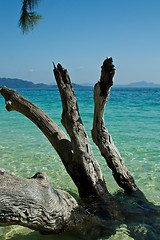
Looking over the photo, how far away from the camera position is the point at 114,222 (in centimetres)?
298

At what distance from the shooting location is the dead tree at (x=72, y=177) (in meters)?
2.36

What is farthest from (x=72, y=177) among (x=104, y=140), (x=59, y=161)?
(x=59, y=161)

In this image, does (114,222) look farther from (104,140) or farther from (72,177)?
(104,140)

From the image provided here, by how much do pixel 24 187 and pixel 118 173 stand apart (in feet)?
5.36

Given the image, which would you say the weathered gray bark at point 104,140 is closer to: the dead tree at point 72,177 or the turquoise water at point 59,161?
the dead tree at point 72,177

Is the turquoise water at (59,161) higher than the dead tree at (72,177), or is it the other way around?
the dead tree at (72,177)

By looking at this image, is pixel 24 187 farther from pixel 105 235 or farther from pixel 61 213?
pixel 105 235

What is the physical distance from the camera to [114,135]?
28.7 ft

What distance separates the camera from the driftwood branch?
10.9 feet

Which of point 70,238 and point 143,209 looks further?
point 143,209

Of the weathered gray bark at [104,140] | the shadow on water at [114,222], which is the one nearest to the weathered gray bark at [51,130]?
the weathered gray bark at [104,140]

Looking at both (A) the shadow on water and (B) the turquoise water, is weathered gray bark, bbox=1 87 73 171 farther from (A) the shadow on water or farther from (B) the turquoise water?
(B) the turquoise water

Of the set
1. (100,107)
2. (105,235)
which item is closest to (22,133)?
(100,107)

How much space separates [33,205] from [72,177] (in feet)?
3.63
